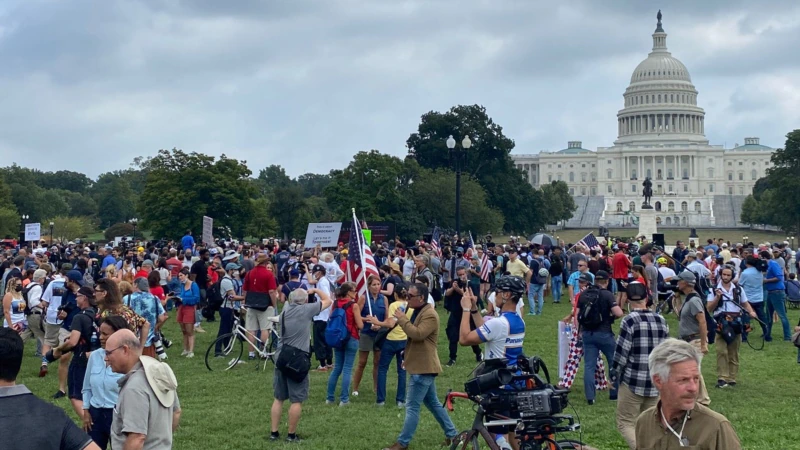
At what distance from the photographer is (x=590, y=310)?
1095 centimetres

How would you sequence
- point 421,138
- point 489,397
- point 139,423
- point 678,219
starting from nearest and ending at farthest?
Result: point 139,423 → point 489,397 → point 421,138 → point 678,219

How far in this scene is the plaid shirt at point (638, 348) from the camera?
751cm

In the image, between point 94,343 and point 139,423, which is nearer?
point 139,423

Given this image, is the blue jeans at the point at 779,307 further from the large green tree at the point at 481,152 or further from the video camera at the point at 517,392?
the large green tree at the point at 481,152

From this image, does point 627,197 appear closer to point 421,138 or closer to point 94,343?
point 421,138

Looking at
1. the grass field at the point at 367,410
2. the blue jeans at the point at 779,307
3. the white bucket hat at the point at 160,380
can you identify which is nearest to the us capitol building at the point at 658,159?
the blue jeans at the point at 779,307

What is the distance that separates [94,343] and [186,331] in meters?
7.24

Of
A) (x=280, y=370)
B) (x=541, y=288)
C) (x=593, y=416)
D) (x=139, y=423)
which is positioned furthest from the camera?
(x=541, y=288)

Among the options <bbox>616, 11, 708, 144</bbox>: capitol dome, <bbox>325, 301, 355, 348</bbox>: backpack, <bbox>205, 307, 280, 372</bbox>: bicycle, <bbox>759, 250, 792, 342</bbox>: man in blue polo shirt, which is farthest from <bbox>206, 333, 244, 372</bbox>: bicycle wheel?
<bbox>616, 11, 708, 144</bbox>: capitol dome

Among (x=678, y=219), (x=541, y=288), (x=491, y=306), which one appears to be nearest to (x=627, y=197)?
(x=678, y=219)

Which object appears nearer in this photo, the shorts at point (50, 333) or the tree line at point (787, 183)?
the shorts at point (50, 333)

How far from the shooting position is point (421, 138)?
7700 cm

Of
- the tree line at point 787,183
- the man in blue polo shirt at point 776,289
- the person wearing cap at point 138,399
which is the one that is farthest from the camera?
the tree line at point 787,183

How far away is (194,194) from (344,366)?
136 ft
